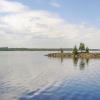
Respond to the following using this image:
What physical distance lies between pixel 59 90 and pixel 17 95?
→ 33.5ft

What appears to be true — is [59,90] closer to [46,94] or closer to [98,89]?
[46,94]

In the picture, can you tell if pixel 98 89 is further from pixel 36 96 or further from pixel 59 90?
pixel 36 96

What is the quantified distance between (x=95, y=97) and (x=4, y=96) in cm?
1703

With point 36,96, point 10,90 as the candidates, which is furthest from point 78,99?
point 10,90

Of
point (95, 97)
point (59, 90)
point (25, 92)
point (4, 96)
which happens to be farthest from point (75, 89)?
point (4, 96)

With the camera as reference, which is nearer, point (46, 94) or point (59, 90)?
point (46, 94)

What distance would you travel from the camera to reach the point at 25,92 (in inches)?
1976

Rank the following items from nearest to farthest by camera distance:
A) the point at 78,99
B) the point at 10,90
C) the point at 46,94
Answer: the point at 78,99 → the point at 46,94 → the point at 10,90

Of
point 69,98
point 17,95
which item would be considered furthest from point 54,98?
point 17,95

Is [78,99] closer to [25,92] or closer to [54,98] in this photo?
[54,98]

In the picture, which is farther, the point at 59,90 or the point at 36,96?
the point at 59,90

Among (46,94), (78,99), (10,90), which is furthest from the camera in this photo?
(10,90)

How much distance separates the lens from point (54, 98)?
45562mm

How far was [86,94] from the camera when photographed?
49719 millimetres
